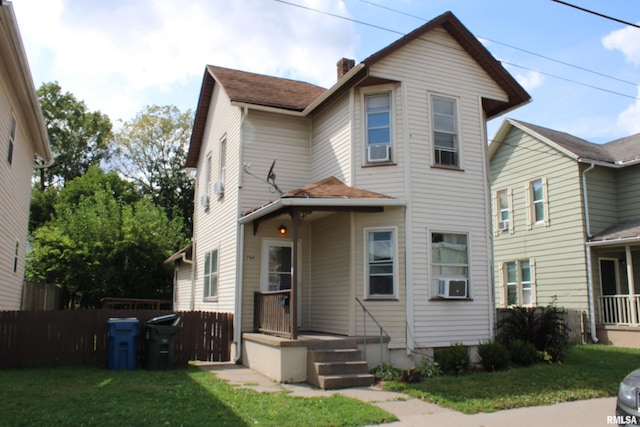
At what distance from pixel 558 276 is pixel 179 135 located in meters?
28.9

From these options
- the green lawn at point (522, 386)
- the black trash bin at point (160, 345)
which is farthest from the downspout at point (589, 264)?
the black trash bin at point (160, 345)

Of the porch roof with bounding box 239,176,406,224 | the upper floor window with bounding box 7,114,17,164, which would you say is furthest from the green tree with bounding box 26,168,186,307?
the porch roof with bounding box 239,176,406,224

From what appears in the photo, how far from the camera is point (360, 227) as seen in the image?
1209cm

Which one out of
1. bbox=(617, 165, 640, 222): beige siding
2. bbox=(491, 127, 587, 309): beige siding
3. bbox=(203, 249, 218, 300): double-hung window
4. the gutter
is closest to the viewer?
the gutter

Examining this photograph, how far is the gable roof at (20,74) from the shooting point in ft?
31.1

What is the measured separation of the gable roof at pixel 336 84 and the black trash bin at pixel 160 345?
5779 millimetres

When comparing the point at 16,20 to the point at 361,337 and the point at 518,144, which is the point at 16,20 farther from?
the point at 518,144

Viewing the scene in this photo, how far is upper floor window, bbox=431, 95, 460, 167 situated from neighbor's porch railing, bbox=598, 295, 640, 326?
26.4ft

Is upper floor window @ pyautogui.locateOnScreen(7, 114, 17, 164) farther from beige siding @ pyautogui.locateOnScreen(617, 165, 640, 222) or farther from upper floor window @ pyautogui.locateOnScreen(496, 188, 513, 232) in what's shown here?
beige siding @ pyautogui.locateOnScreen(617, 165, 640, 222)

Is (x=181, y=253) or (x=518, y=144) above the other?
(x=518, y=144)

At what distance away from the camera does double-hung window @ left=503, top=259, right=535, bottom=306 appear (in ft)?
64.7

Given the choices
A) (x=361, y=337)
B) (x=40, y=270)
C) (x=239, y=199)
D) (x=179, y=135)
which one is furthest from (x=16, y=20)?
(x=179, y=135)

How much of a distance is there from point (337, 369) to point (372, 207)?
359cm

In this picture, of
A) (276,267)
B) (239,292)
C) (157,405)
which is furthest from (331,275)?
(157,405)
